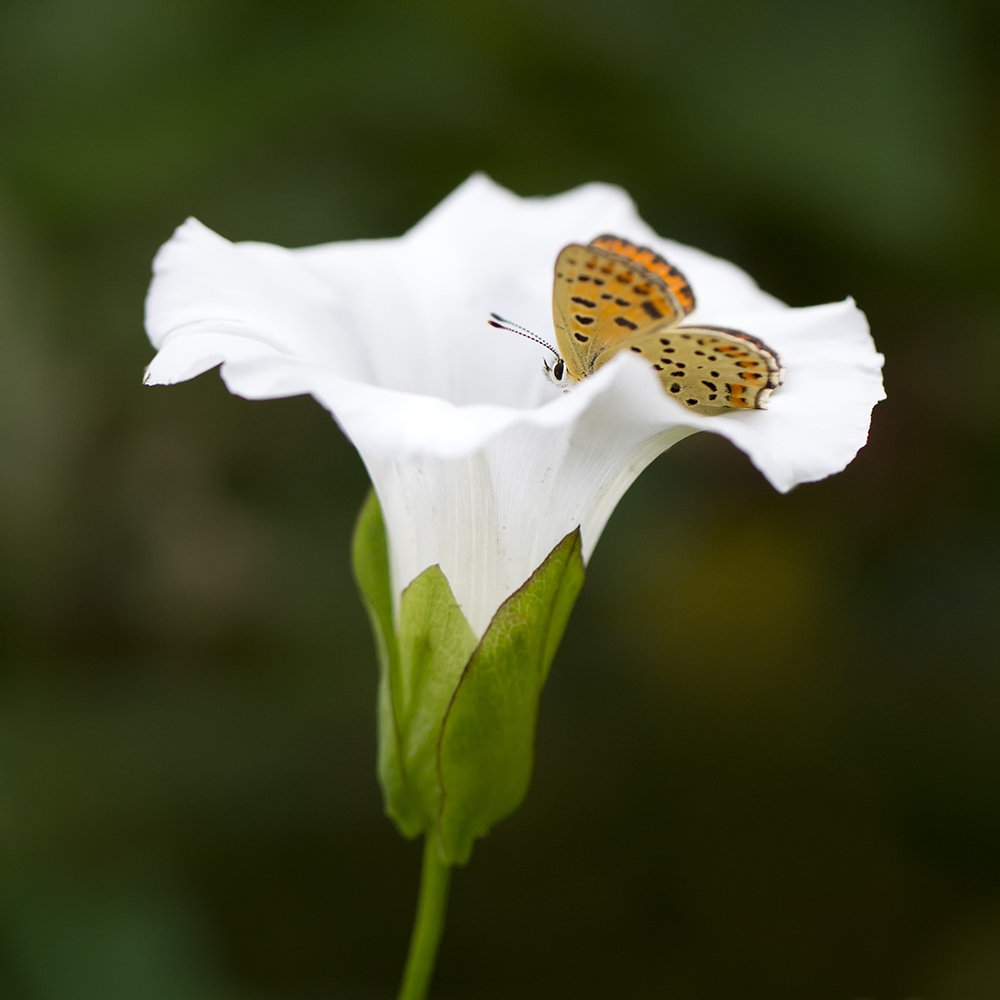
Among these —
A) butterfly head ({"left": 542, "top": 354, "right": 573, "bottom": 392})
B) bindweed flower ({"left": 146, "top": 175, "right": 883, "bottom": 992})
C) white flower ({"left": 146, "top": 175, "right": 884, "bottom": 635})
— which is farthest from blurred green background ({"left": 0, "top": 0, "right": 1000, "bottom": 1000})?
butterfly head ({"left": 542, "top": 354, "right": 573, "bottom": 392})

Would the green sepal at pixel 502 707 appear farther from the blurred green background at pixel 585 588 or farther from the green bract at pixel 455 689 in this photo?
the blurred green background at pixel 585 588

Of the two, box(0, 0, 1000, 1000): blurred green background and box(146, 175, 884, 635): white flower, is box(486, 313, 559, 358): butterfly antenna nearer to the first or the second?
box(146, 175, 884, 635): white flower

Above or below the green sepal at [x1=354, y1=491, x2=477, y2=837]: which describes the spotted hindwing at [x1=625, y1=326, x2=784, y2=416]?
above

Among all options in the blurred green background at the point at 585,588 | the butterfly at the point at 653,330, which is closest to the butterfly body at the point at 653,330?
the butterfly at the point at 653,330

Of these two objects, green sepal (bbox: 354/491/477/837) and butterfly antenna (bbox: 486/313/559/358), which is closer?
green sepal (bbox: 354/491/477/837)

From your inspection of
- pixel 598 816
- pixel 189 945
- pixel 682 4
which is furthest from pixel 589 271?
Result: pixel 598 816

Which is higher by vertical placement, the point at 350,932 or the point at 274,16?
the point at 274,16

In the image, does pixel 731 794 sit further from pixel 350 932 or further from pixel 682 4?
pixel 682 4
